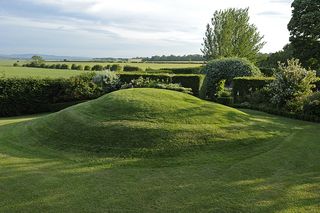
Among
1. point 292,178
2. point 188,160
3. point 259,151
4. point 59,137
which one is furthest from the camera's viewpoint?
point 59,137

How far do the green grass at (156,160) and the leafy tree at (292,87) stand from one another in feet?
12.7

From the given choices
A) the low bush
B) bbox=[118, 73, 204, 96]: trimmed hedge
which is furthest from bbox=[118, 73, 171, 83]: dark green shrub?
the low bush

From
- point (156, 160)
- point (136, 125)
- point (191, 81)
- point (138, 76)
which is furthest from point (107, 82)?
point (156, 160)

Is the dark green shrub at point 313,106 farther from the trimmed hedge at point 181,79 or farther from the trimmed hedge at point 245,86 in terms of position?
the trimmed hedge at point 181,79

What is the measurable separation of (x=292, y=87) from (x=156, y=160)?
11716 mm

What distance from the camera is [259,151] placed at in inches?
421

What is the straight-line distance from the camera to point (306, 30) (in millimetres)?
43500

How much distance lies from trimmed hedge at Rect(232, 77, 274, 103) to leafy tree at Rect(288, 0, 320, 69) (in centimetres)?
2394

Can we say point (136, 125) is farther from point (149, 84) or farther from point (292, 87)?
point (292, 87)

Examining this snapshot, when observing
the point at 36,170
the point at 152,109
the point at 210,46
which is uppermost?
the point at 210,46

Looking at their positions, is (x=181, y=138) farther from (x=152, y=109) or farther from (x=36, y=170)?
(x=36, y=170)

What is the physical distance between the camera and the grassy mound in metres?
10.8

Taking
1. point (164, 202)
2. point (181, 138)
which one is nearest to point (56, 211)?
point (164, 202)

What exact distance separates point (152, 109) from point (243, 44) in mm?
38415
